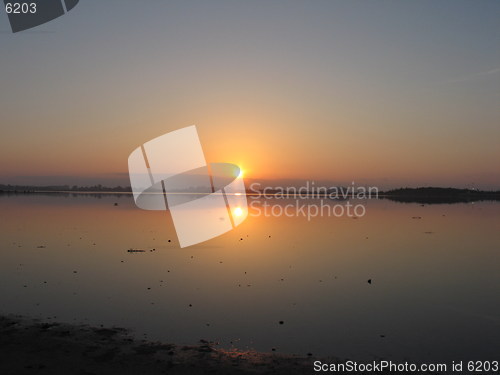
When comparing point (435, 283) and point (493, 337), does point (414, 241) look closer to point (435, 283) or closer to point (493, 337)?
point (435, 283)

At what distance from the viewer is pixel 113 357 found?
9391 mm

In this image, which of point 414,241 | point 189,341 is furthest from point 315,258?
point 189,341

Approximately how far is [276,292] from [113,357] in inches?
319

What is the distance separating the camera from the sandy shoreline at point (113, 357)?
8.76 m

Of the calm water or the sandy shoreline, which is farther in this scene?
the calm water

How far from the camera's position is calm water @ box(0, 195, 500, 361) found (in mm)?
11641

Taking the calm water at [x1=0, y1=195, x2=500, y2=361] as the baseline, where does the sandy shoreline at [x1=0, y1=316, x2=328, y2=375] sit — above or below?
above

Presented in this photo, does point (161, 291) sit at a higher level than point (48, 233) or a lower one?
higher

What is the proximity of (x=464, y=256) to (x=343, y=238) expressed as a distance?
30.4 ft

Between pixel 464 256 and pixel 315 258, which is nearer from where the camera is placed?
pixel 315 258

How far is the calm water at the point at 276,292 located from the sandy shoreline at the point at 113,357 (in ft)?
2.74

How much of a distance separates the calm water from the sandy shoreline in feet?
2.74

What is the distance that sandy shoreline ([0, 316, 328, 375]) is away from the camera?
876cm

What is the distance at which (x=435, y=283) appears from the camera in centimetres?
1867
